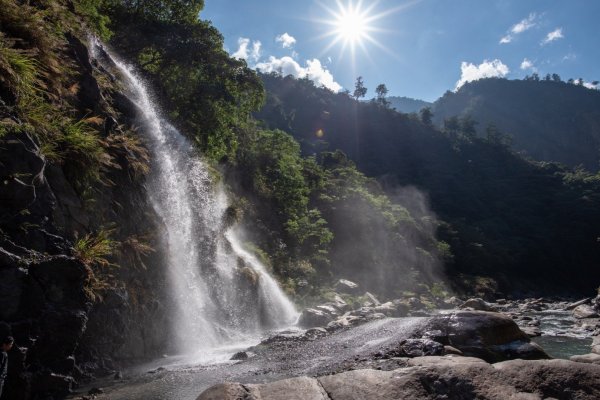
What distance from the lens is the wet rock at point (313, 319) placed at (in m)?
A: 17.3

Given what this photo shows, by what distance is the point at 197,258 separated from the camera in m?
15.2

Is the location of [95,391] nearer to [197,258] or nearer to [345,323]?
[197,258]

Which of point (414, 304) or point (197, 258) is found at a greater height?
point (197, 258)

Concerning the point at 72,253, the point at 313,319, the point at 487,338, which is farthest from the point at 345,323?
the point at 72,253

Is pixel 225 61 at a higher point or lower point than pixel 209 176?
higher

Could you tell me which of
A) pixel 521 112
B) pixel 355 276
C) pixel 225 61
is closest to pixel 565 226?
pixel 355 276

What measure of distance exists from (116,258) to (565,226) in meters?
92.2

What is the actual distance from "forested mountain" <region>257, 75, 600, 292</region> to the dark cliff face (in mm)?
47945

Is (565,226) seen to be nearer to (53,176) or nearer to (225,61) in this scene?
(225,61)

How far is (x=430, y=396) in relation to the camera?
17.5ft

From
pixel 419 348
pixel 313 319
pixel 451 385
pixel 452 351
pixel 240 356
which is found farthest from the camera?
pixel 313 319

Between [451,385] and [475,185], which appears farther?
[475,185]

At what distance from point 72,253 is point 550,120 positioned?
671 ft

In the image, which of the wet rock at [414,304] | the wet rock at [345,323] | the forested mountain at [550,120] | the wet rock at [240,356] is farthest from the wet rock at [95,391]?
the forested mountain at [550,120]
